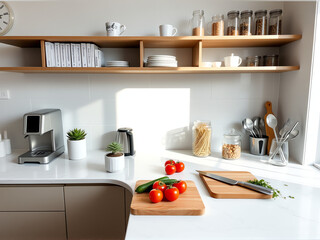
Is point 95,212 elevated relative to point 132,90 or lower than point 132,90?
lower

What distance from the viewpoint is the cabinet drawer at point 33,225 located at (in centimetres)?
142

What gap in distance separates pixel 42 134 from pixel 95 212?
69 centimetres

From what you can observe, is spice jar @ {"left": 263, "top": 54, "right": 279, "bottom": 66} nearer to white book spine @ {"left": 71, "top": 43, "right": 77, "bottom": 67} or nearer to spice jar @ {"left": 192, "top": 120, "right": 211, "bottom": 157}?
spice jar @ {"left": 192, "top": 120, "right": 211, "bottom": 157}

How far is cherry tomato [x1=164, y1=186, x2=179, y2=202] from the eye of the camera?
3.50ft

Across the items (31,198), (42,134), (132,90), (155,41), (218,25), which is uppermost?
(218,25)

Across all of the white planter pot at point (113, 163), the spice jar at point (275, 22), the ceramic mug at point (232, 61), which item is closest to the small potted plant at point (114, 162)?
the white planter pot at point (113, 163)

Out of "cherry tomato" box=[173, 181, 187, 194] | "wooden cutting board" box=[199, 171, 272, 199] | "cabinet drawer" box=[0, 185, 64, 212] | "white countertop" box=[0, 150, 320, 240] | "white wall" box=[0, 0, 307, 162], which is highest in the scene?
"white wall" box=[0, 0, 307, 162]

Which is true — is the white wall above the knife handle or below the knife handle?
above

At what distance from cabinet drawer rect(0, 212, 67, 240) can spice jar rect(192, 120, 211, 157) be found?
1.01m

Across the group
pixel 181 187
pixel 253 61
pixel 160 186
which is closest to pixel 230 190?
pixel 181 187

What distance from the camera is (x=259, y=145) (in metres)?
1.81

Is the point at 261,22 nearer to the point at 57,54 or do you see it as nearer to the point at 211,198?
the point at 211,198

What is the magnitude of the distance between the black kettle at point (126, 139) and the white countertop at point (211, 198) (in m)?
0.06

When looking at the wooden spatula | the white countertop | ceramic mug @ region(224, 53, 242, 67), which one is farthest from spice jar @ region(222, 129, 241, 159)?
ceramic mug @ region(224, 53, 242, 67)
